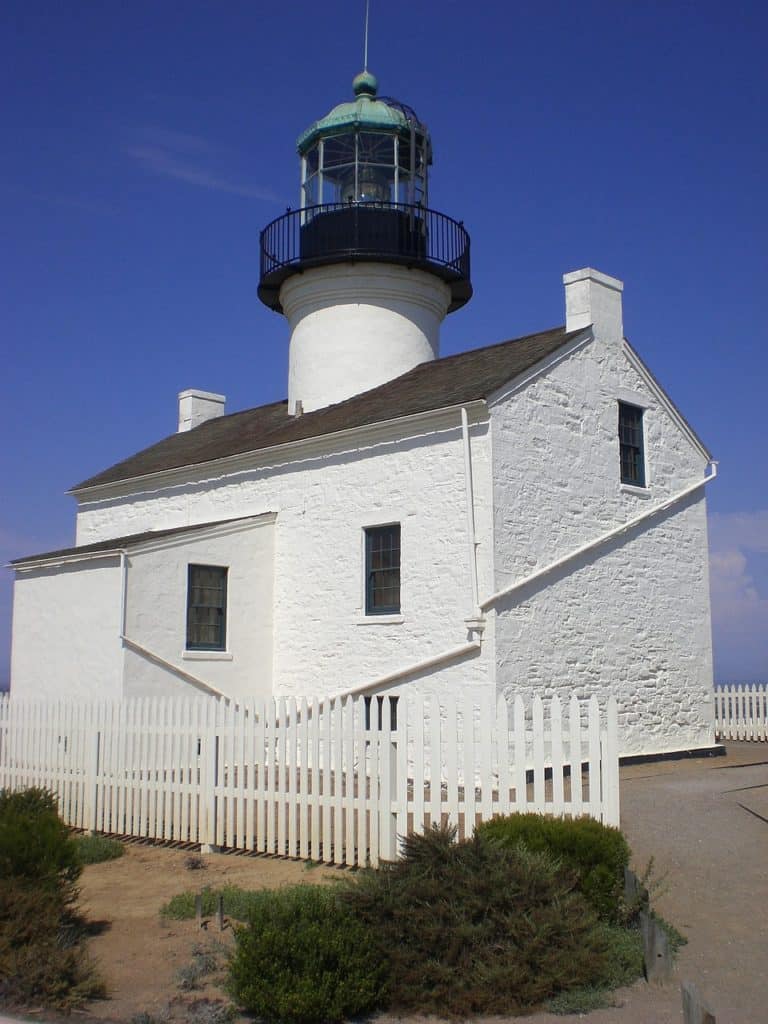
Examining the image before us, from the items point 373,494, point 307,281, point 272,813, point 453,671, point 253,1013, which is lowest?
point 253,1013

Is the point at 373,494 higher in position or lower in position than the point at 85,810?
higher

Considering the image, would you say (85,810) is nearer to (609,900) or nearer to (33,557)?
(33,557)

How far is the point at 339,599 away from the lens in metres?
16.4

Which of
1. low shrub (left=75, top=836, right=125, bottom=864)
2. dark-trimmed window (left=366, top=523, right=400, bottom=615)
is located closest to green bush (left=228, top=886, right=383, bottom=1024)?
low shrub (left=75, top=836, right=125, bottom=864)

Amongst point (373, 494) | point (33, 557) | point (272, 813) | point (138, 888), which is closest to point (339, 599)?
point (373, 494)

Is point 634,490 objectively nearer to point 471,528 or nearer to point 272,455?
point 471,528

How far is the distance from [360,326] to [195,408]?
6950 mm

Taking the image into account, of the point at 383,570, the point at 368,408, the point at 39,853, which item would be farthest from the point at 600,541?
the point at 39,853

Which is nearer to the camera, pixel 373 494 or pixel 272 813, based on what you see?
pixel 272 813

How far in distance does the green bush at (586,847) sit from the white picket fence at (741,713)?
14855 mm

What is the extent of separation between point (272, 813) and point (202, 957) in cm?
335

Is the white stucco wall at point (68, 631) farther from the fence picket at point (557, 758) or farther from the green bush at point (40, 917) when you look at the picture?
the fence picket at point (557, 758)

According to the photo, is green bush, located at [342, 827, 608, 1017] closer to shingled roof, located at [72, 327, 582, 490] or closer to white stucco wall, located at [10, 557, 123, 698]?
shingled roof, located at [72, 327, 582, 490]

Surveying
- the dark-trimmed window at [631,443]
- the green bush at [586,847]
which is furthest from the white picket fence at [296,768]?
the dark-trimmed window at [631,443]
